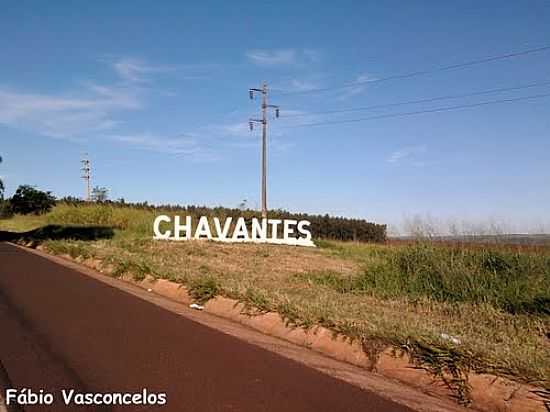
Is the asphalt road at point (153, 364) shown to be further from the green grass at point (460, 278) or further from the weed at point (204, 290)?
the green grass at point (460, 278)

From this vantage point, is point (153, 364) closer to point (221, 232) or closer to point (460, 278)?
point (460, 278)

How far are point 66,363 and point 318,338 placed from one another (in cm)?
353

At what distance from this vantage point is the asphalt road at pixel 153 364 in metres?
6.16

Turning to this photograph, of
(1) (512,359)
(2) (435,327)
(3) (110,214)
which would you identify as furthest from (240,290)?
(3) (110,214)

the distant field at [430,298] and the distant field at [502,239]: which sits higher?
the distant field at [502,239]

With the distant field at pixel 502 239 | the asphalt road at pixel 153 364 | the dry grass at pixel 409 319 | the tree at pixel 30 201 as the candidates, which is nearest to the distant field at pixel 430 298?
the dry grass at pixel 409 319

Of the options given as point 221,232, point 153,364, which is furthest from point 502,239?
point 221,232

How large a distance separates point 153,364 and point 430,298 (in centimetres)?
740

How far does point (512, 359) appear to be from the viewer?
6941mm

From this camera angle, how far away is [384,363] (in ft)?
25.5

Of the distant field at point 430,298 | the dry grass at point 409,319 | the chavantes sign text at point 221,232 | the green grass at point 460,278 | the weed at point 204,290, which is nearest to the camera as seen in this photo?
the dry grass at point 409,319

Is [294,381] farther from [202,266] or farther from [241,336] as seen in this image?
[202,266]

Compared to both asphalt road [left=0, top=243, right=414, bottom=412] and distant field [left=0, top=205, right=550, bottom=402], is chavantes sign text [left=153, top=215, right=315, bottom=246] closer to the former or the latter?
distant field [left=0, top=205, right=550, bottom=402]

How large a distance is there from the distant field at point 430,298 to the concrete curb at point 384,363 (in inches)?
6.4
